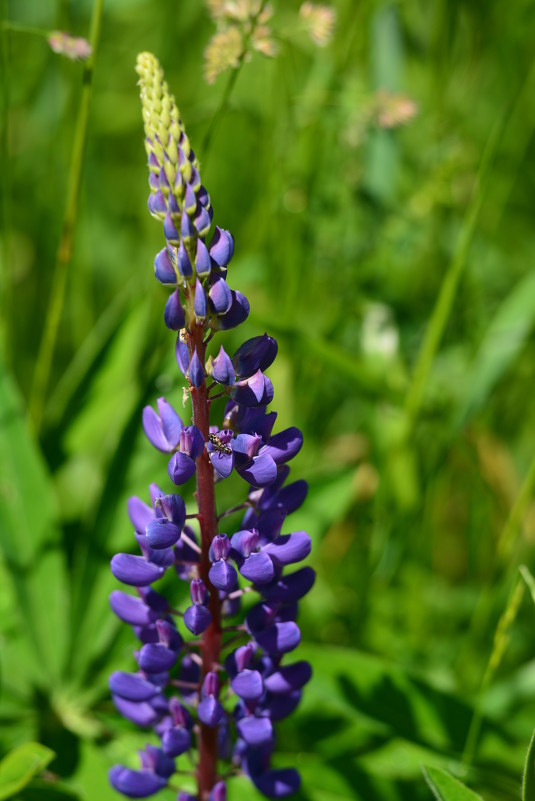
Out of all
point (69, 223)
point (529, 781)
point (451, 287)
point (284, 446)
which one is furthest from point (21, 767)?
point (451, 287)

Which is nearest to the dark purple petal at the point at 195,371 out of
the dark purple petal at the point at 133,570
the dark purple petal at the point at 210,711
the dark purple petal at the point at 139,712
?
the dark purple petal at the point at 133,570

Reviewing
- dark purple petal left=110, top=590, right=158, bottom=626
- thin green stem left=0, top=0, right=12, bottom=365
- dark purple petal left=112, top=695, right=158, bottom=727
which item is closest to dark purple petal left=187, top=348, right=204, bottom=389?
dark purple petal left=110, top=590, right=158, bottom=626

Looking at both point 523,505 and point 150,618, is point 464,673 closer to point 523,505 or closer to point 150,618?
point 523,505

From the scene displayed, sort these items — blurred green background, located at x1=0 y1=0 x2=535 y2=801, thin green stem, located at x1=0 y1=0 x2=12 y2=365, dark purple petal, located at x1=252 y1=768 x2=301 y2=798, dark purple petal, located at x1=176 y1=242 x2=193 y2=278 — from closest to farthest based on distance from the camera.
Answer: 1. dark purple petal, located at x1=176 y1=242 x2=193 y2=278
2. dark purple petal, located at x1=252 y1=768 x2=301 y2=798
3. blurred green background, located at x1=0 y1=0 x2=535 y2=801
4. thin green stem, located at x1=0 y1=0 x2=12 y2=365

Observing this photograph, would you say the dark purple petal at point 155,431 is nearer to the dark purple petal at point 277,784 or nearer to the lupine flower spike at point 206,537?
the lupine flower spike at point 206,537

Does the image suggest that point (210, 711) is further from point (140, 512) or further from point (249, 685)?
point (140, 512)

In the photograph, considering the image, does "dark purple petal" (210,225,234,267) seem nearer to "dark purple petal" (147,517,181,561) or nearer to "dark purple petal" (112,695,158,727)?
"dark purple petal" (147,517,181,561)
